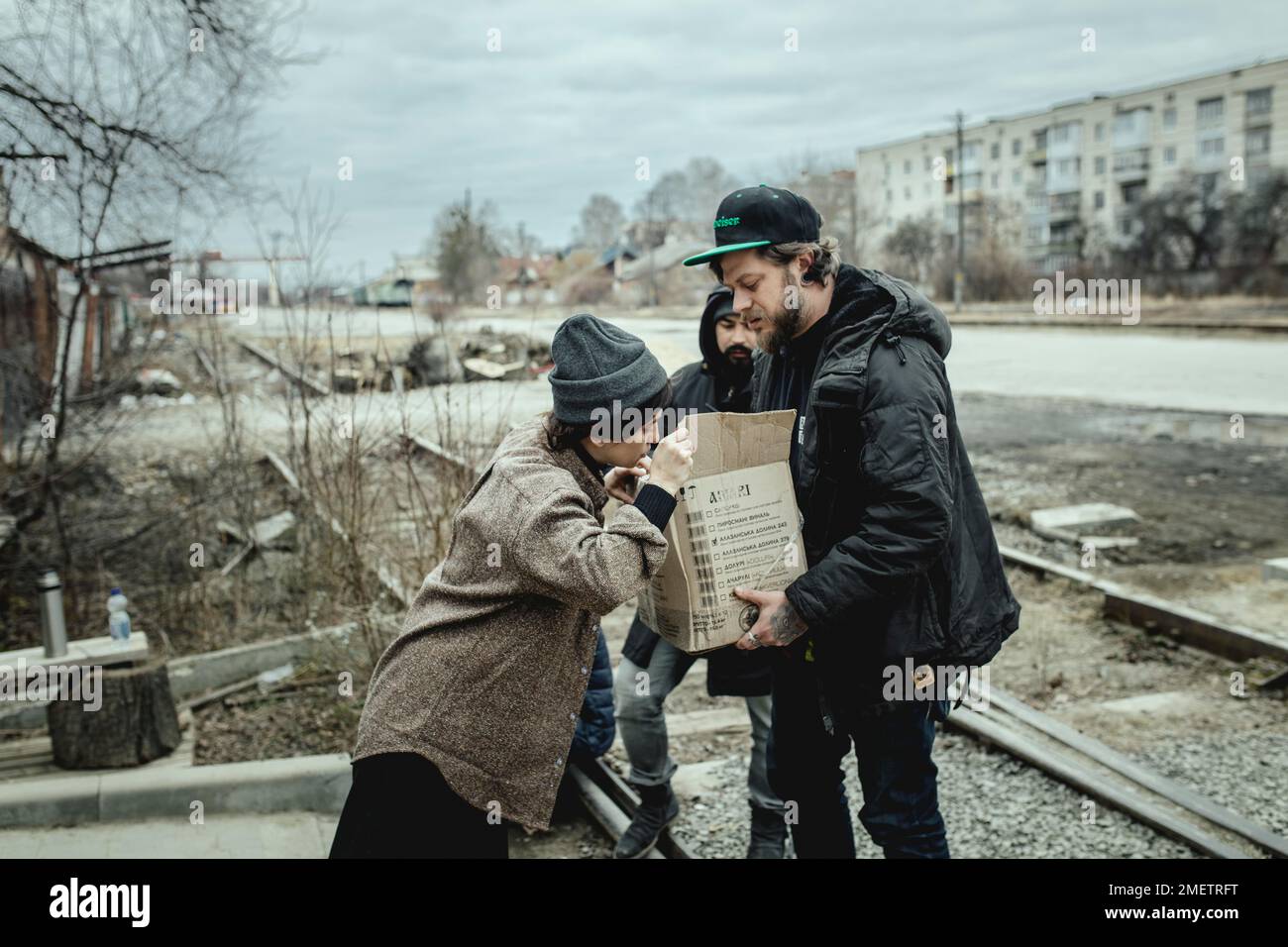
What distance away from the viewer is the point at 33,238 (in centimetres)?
766

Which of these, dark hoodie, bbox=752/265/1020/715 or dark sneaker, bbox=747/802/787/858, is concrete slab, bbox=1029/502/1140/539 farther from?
dark hoodie, bbox=752/265/1020/715

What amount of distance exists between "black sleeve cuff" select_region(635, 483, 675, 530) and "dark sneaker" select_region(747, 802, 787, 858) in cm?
177

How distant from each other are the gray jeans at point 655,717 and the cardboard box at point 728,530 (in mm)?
1021

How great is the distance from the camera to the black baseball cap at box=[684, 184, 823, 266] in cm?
294

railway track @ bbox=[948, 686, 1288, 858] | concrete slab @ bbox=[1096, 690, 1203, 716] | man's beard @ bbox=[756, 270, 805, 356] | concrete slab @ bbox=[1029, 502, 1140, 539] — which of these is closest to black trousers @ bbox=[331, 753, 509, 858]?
man's beard @ bbox=[756, 270, 805, 356]

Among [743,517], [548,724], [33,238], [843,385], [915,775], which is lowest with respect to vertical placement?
[915,775]

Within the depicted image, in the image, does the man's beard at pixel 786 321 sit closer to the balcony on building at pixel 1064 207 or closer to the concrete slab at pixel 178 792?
the concrete slab at pixel 178 792

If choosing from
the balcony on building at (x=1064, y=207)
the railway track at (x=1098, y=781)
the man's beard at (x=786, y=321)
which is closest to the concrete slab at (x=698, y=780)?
the railway track at (x=1098, y=781)

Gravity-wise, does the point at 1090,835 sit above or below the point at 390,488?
below

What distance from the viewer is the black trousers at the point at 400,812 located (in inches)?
101
